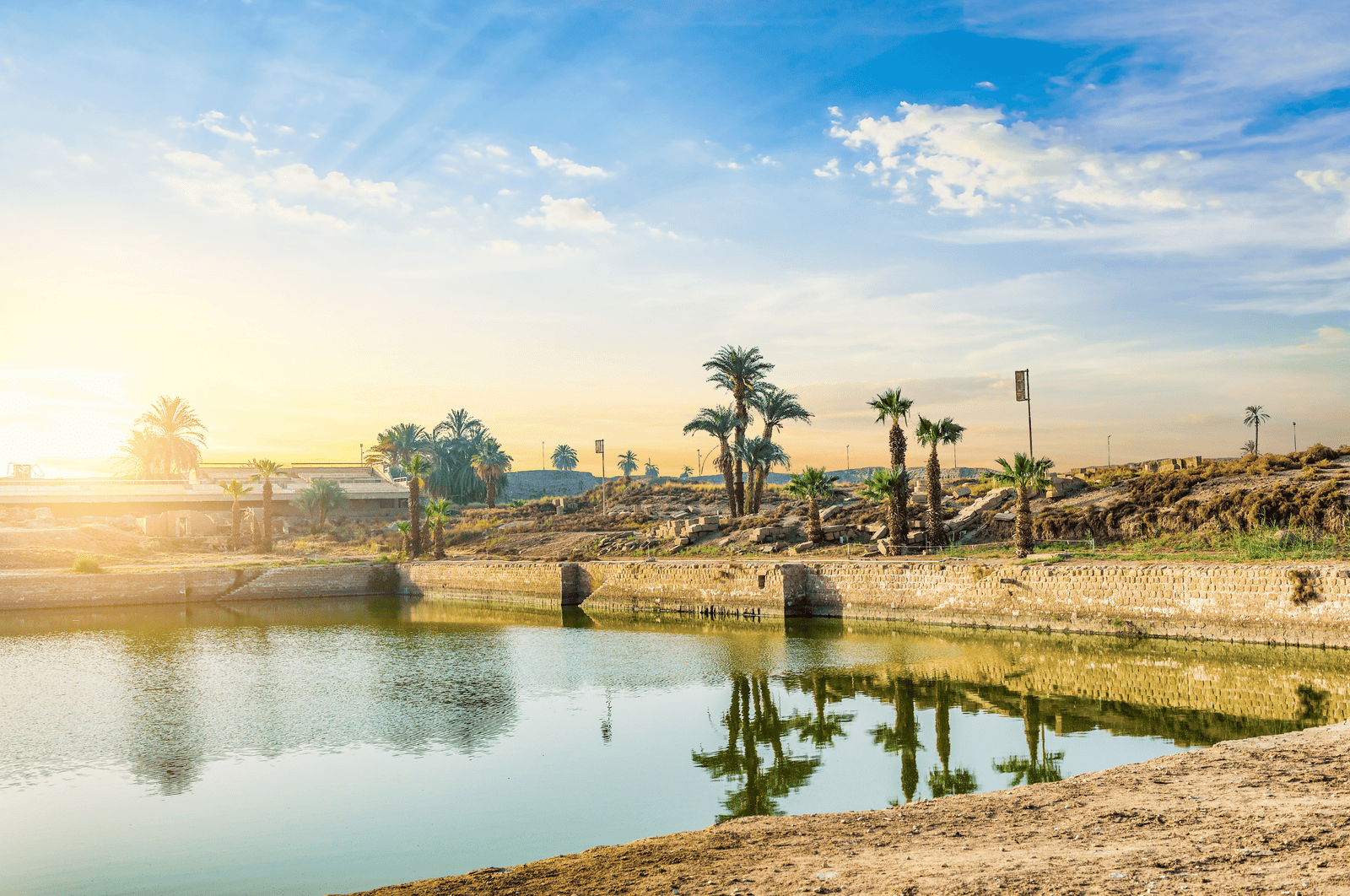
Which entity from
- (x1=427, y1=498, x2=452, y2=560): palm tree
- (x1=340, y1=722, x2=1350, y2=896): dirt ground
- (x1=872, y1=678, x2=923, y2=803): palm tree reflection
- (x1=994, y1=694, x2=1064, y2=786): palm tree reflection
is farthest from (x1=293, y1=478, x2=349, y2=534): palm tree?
(x1=340, y1=722, x2=1350, y2=896): dirt ground

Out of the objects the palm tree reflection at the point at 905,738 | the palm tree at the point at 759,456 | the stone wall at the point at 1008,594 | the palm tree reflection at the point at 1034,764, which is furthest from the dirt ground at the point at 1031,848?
the palm tree at the point at 759,456

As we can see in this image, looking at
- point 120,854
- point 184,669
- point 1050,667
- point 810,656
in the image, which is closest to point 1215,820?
point 120,854

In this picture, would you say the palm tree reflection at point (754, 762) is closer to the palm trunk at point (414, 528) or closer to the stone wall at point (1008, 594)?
the stone wall at point (1008, 594)

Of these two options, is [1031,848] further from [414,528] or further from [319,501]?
[319,501]

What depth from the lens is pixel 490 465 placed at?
88.2 meters

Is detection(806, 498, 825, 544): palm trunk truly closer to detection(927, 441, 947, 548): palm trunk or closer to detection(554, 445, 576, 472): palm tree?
detection(927, 441, 947, 548): palm trunk

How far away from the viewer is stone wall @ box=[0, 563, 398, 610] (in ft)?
145

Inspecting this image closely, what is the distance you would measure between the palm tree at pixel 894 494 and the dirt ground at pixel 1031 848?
28.9m

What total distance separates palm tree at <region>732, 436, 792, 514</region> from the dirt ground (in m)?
45.2

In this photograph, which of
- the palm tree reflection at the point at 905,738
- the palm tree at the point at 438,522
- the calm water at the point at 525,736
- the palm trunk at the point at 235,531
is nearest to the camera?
the calm water at the point at 525,736

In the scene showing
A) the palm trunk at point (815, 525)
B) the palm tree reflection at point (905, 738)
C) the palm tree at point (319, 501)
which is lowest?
the palm tree reflection at point (905, 738)

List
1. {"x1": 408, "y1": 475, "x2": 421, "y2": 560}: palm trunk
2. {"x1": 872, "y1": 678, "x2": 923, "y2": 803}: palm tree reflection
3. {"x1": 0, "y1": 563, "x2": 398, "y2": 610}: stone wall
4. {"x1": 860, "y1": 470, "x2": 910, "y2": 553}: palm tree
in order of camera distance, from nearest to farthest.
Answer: {"x1": 872, "y1": 678, "x2": 923, "y2": 803}: palm tree reflection → {"x1": 860, "y1": 470, "x2": 910, "y2": 553}: palm tree → {"x1": 0, "y1": 563, "x2": 398, "y2": 610}: stone wall → {"x1": 408, "y1": 475, "x2": 421, "y2": 560}: palm trunk

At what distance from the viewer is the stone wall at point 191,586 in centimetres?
4428

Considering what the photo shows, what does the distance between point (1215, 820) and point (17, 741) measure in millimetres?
20500
